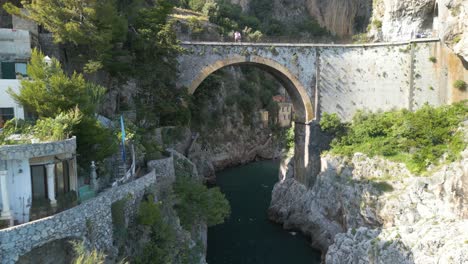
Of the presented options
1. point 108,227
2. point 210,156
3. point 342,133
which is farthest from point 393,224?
point 210,156

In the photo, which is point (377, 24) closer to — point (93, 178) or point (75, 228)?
point (93, 178)

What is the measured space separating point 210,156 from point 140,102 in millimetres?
17199

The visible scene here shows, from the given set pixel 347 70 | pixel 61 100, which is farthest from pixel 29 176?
pixel 347 70

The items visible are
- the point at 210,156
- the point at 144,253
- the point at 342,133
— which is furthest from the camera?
the point at 210,156

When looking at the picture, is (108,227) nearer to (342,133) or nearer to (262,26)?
(342,133)

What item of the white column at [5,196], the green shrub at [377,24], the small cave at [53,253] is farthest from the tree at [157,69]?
the green shrub at [377,24]

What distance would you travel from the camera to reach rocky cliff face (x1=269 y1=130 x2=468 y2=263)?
1452cm

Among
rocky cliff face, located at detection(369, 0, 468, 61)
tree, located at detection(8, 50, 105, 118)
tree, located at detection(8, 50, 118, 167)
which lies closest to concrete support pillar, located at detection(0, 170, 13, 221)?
tree, located at detection(8, 50, 118, 167)

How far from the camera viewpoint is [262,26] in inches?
1708

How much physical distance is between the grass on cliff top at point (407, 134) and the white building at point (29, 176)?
15068mm

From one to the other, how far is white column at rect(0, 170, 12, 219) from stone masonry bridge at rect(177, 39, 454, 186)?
12.8m

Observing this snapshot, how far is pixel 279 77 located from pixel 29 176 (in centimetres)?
1651

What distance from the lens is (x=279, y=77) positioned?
22.9 metres

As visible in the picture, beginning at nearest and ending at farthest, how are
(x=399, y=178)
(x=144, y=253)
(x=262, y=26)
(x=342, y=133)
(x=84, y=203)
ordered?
A: (x=84, y=203), (x=144, y=253), (x=399, y=178), (x=342, y=133), (x=262, y=26)
